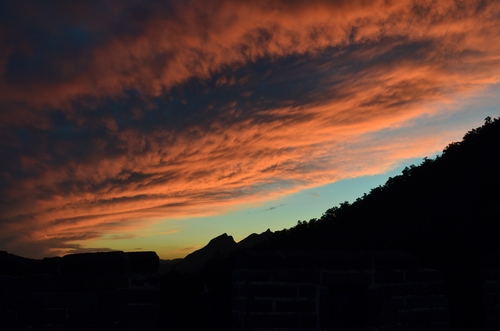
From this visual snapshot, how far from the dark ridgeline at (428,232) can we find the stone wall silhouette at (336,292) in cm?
111

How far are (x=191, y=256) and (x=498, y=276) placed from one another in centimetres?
12714

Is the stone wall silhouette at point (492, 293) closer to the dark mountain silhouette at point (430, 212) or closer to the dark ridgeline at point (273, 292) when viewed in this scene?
the dark ridgeline at point (273, 292)

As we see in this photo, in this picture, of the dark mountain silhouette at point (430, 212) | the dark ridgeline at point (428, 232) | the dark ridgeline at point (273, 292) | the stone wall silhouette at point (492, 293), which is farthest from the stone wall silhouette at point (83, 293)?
the dark mountain silhouette at point (430, 212)

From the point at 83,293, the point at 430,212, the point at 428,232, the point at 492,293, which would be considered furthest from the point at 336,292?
the point at 430,212

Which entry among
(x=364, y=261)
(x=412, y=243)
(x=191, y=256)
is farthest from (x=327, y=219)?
(x=191, y=256)

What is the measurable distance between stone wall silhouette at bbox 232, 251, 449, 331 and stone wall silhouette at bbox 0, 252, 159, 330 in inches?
37.5

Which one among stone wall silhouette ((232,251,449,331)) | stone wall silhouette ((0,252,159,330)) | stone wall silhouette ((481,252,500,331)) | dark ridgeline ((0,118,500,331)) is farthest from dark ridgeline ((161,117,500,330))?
stone wall silhouette ((0,252,159,330))

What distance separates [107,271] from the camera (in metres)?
5.09

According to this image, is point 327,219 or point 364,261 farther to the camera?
point 327,219

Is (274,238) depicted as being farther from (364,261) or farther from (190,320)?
(364,261)

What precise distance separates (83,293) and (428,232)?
55.9 feet

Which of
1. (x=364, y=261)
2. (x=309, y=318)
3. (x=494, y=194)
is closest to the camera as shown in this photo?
(x=309, y=318)

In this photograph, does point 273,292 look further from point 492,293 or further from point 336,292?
point 492,293

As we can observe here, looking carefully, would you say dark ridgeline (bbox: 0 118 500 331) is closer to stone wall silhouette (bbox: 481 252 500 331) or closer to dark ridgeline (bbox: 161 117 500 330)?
stone wall silhouette (bbox: 481 252 500 331)
